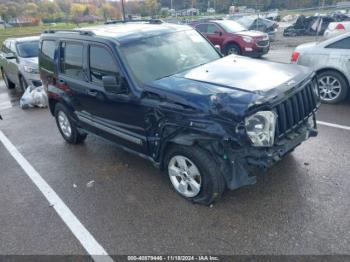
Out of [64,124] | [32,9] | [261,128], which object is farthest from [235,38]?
[32,9]

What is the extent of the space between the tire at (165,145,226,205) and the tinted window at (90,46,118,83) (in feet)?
4.48

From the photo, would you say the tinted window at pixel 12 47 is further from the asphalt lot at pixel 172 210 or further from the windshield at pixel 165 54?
the windshield at pixel 165 54

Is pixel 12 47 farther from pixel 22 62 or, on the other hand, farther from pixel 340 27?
pixel 340 27

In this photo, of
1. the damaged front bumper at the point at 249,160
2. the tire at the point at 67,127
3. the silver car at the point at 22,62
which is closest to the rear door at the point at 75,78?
the tire at the point at 67,127

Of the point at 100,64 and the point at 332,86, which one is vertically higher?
the point at 100,64

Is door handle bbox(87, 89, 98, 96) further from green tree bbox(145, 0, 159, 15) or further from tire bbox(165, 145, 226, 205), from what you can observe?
green tree bbox(145, 0, 159, 15)

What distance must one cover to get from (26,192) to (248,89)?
324cm

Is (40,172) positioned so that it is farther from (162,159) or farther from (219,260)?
A: (219,260)

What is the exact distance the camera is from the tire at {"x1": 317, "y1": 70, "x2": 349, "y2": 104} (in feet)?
21.3

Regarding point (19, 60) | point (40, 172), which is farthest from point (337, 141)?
point (19, 60)

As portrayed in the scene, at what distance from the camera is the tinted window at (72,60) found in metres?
4.77

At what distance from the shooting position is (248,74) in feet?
12.7

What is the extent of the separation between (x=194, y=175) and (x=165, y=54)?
5.72ft

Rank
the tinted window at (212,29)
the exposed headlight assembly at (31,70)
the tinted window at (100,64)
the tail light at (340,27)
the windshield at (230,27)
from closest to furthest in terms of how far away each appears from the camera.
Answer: the tinted window at (100,64) < the exposed headlight assembly at (31,70) < the tail light at (340,27) < the windshield at (230,27) < the tinted window at (212,29)
